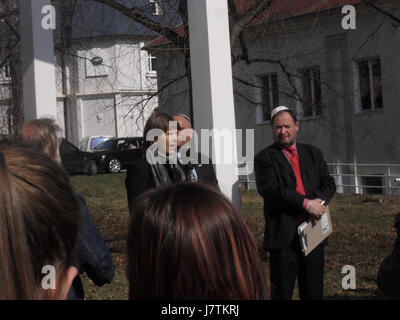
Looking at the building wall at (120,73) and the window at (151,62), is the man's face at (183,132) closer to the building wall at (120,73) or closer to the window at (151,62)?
the building wall at (120,73)

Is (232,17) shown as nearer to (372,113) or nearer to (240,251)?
(240,251)

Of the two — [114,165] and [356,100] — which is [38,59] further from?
[114,165]

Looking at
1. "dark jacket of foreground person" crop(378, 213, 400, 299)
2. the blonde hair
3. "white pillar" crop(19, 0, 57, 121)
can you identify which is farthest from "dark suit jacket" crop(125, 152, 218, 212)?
"dark jacket of foreground person" crop(378, 213, 400, 299)

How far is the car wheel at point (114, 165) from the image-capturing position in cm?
2939

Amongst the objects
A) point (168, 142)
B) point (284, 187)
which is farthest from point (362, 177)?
point (168, 142)

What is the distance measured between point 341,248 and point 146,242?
923cm

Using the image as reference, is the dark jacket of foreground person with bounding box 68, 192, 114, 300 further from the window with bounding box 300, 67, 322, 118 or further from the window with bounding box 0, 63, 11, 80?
the window with bounding box 0, 63, 11, 80

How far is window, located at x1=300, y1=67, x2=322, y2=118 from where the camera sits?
35.8 feet

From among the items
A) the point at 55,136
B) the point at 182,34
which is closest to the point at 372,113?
the point at 182,34

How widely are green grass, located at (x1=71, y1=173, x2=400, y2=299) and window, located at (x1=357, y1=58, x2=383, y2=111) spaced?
357 cm

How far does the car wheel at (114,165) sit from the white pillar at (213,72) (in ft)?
80.5

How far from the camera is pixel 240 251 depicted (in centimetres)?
164

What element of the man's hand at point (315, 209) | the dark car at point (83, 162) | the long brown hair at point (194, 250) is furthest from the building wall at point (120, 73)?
the dark car at point (83, 162)

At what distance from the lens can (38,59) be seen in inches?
263
